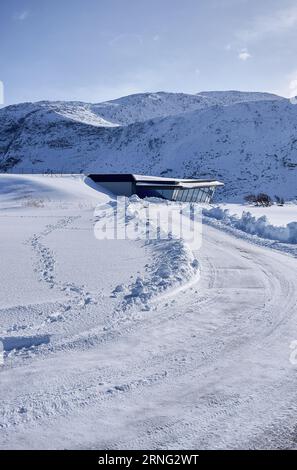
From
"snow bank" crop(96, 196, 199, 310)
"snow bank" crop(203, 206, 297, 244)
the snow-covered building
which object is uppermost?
the snow-covered building

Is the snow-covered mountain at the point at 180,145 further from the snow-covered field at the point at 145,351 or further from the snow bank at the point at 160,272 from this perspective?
the snow-covered field at the point at 145,351

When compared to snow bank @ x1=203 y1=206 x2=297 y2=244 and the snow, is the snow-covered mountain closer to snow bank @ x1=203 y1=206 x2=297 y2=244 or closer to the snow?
the snow

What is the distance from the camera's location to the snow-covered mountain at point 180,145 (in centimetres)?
5706

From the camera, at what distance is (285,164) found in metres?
56.6

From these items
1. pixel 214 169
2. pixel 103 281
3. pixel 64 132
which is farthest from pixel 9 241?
pixel 64 132

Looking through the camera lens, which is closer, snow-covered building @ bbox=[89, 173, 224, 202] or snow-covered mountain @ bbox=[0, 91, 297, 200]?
snow-covered building @ bbox=[89, 173, 224, 202]

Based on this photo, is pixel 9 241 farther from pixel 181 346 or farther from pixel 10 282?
pixel 181 346

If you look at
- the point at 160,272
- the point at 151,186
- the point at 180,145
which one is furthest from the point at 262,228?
the point at 180,145

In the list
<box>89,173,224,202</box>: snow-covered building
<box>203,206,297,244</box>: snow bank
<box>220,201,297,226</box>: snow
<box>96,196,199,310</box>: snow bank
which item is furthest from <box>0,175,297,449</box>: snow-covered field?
<box>89,173,224,202</box>: snow-covered building

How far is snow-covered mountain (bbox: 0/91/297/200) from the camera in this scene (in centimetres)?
5706

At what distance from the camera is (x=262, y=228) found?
17.0 meters

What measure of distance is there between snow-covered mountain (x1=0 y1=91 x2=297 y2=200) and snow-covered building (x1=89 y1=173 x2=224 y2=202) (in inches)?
427

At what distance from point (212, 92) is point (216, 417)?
15828cm

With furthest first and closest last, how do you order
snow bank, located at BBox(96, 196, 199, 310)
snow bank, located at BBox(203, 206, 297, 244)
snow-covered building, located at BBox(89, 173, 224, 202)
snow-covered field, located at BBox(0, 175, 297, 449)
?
snow-covered building, located at BBox(89, 173, 224, 202), snow bank, located at BBox(203, 206, 297, 244), snow bank, located at BBox(96, 196, 199, 310), snow-covered field, located at BBox(0, 175, 297, 449)
